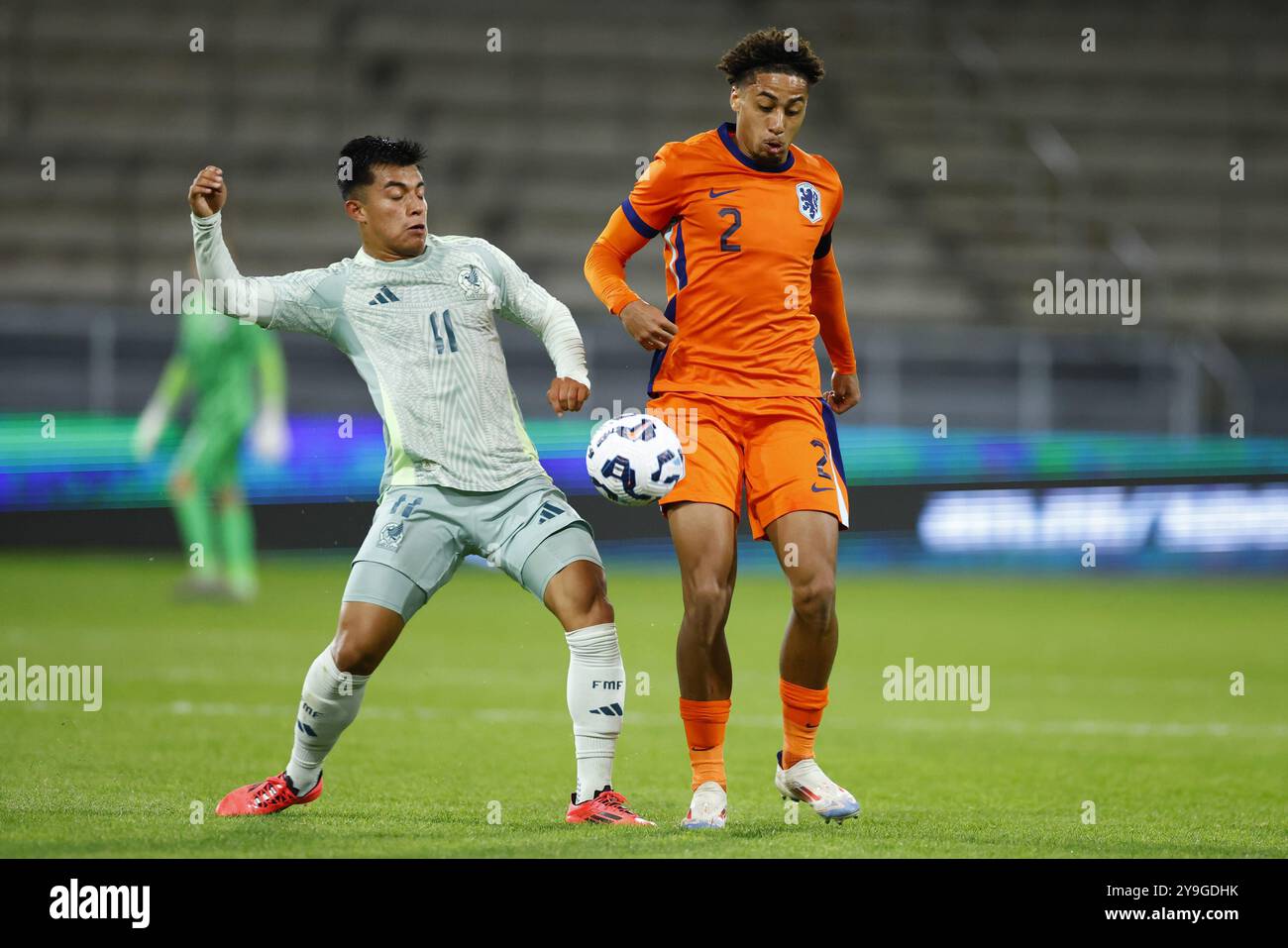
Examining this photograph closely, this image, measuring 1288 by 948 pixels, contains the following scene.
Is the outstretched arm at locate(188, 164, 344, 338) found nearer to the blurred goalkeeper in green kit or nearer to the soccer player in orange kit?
the soccer player in orange kit

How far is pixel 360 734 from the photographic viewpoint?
6.73m

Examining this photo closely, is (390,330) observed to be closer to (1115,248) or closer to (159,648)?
(159,648)

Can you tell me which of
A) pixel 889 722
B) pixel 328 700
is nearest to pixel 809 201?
pixel 328 700

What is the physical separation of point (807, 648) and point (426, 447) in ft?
3.91

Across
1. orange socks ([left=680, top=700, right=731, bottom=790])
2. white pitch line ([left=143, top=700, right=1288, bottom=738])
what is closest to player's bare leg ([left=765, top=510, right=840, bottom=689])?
orange socks ([left=680, top=700, right=731, bottom=790])

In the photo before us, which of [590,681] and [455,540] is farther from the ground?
[455,540]

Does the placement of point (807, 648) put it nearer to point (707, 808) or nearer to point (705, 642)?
point (705, 642)

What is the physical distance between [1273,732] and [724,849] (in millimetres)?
3835

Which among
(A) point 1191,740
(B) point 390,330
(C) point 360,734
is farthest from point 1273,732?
(B) point 390,330

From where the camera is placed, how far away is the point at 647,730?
283 inches

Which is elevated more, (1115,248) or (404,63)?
(404,63)

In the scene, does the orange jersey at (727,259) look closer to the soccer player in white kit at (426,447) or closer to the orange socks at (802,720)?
the soccer player in white kit at (426,447)

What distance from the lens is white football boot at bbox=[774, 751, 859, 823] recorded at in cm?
479

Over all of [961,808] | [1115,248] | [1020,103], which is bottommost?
[961,808]
